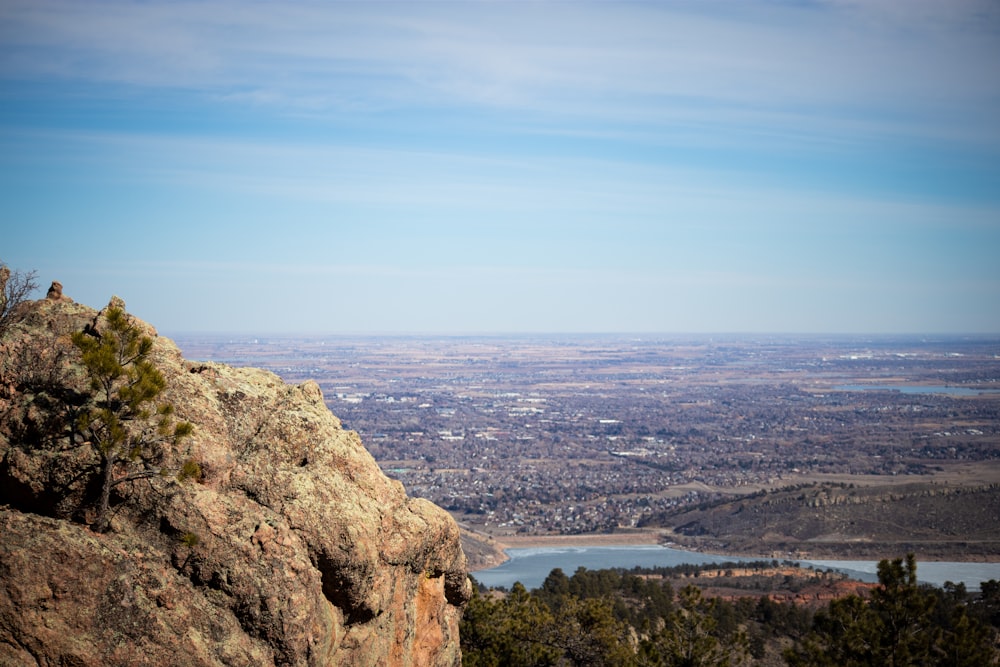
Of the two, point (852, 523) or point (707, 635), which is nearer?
point (707, 635)

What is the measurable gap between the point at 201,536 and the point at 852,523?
9328 cm

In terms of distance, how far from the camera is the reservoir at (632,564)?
72312 millimetres

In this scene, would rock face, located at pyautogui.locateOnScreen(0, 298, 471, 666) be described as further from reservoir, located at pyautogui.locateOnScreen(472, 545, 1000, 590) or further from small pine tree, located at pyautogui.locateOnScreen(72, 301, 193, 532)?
reservoir, located at pyautogui.locateOnScreen(472, 545, 1000, 590)

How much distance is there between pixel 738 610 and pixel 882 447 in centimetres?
13426

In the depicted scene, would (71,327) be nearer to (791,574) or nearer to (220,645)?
(220,645)

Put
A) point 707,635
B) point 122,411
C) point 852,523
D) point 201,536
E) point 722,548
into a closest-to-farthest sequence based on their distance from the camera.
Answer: point 201,536, point 122,411, point 707,635, point 722,548, point 852,523

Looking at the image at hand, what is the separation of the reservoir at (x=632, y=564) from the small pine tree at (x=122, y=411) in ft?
182

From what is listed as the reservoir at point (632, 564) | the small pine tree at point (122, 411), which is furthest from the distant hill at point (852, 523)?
the small pine tree at point (122, 411)

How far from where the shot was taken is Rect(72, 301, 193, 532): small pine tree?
1338cm

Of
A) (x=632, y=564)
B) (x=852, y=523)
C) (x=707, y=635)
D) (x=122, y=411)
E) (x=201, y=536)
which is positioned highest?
(x=122, y=411)

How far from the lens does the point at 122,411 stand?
13922mm

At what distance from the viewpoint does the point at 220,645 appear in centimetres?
1296

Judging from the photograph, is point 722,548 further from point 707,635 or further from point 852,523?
point 707,635

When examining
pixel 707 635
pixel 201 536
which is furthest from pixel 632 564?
pixel 201 536
